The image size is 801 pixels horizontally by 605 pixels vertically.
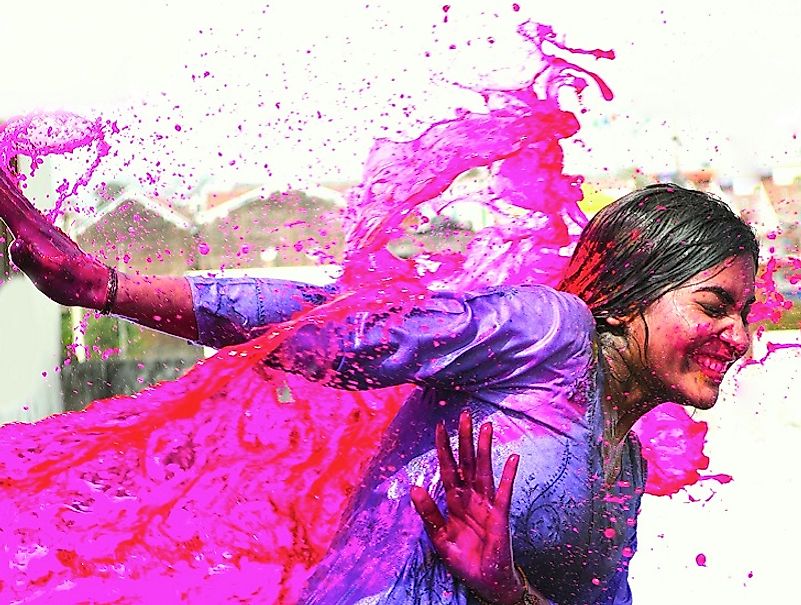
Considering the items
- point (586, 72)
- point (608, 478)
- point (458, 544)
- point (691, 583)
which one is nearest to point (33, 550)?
point (458, 544)

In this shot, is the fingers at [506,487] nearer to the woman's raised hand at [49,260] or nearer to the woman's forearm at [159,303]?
the woman's forearm at [159,303]

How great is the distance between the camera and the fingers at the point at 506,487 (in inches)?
54.1

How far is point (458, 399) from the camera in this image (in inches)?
58.5

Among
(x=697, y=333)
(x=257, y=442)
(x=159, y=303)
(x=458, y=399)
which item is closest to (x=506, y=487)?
(x=458, y=399)

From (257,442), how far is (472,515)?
711 mm

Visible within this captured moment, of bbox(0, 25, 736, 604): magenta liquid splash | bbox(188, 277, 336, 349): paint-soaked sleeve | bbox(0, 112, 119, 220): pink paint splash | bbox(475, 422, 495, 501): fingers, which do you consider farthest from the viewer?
bbox(0, 112, 119, 220): pink paint splash

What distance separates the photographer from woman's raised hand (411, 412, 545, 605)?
1380mm

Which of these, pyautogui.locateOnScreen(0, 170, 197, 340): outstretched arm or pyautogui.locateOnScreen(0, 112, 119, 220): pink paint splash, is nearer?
pyautogui.locateOnScreen(0, 170, 197, 340): outstretched arm

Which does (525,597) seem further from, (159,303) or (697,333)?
(159,303)

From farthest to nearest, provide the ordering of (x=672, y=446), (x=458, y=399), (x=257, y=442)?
(x=672, y=446)
(x=257, y=442)
(x=458, y=399)

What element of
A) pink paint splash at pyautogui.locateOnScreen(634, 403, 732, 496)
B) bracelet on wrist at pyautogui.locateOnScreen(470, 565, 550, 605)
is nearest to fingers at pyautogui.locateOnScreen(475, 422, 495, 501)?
bracelet on wrist at pyautogui.locateOnScreen(470, 565, 550, 605)

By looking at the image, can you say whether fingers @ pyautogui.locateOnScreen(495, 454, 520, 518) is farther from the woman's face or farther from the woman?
the woman's face

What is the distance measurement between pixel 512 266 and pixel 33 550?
1.00 m

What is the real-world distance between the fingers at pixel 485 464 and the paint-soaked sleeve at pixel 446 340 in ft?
0.29
